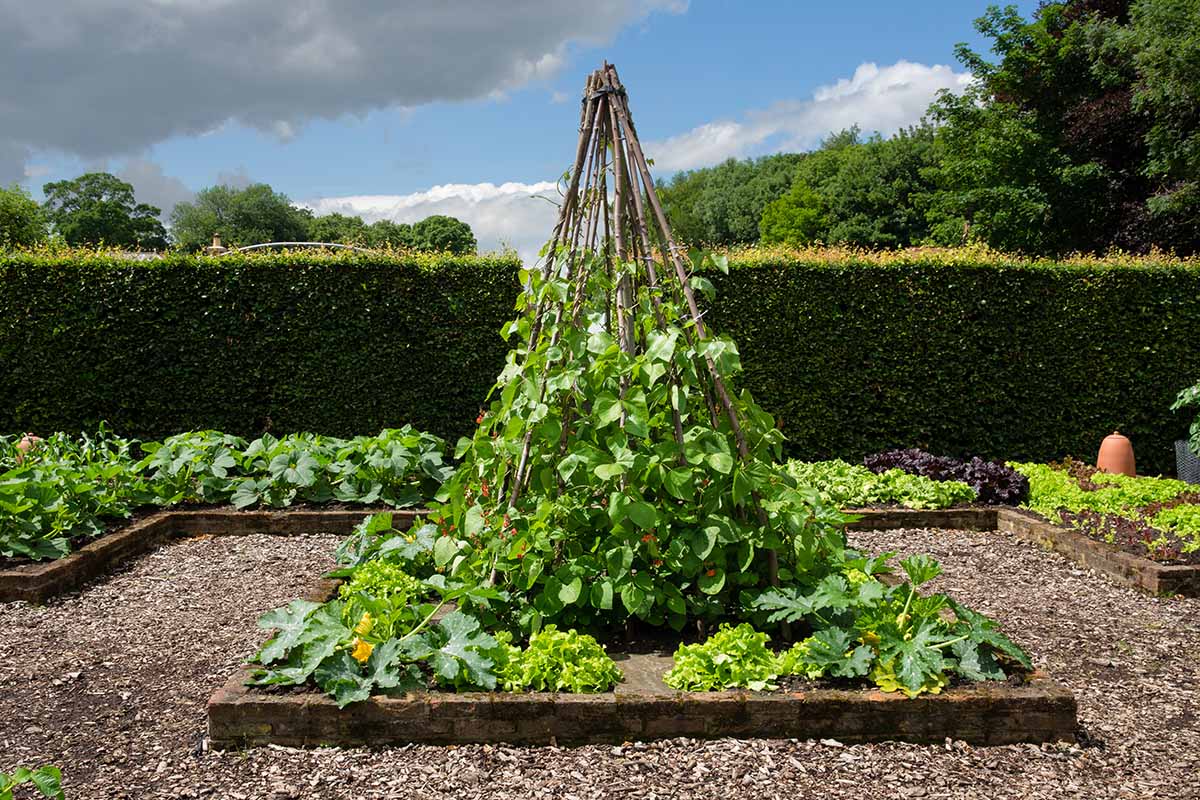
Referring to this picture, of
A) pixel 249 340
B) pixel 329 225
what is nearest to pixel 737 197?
pixel 329 225

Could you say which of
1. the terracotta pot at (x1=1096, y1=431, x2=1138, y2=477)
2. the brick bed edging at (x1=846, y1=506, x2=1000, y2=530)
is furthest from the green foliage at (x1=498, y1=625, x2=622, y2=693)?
the terracotta pot at (x1=1096, y1=431, x2=1138, y2=477)

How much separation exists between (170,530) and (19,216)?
35.3m

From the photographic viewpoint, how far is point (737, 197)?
61.6 meters

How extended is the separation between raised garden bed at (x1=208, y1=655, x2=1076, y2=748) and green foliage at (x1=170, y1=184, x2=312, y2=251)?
7302 cm

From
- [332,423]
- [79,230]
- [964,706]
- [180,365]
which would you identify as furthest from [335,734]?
[79,230]

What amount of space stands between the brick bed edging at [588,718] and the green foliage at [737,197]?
5250cm

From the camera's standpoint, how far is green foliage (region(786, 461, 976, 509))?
21.3 feet

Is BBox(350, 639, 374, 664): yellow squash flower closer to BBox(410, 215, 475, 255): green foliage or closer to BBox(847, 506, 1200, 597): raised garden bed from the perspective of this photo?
BBox(847, 506, 1200, 597): raised garden bed

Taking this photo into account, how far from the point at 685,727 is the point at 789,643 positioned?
0.71 m

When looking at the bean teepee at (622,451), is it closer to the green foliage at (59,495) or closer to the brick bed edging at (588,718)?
the brick bed edging at (588,718)

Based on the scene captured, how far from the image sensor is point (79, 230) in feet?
215

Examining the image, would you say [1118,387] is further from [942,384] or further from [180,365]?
[180,365]

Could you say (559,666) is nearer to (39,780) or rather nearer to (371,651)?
(371,651)

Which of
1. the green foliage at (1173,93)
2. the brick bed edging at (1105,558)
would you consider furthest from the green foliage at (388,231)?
the brick bed edging at (1105,558)
